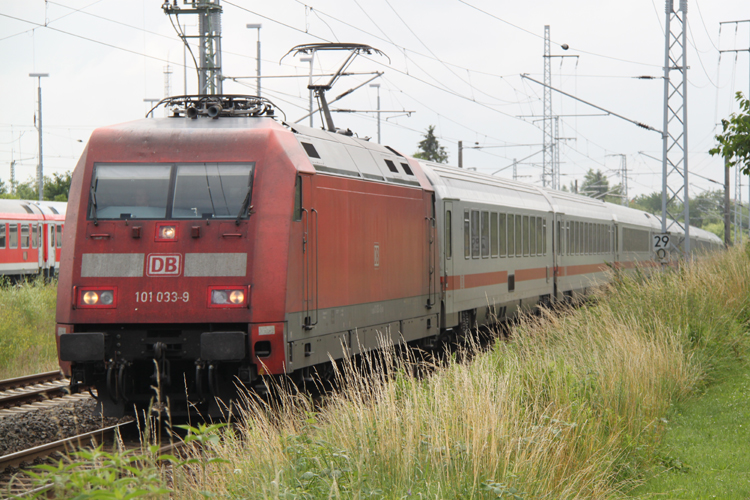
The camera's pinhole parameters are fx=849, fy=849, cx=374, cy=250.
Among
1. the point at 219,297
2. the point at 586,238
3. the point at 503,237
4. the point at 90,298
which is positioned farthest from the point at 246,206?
the point at 586,238

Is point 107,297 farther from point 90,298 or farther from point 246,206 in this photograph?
point 246,206

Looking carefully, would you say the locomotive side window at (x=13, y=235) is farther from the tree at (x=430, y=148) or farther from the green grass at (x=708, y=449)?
the tree at (x=430, y=148)

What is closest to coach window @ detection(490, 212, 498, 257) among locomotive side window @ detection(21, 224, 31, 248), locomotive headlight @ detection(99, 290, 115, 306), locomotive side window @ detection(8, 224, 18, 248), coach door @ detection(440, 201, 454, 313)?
coach door @ detection(440, 201, 454, 313)

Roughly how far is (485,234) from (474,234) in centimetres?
74

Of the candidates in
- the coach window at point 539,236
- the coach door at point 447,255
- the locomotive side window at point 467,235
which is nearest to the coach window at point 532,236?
the coach window at point 539,236

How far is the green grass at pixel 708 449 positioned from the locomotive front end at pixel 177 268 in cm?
380

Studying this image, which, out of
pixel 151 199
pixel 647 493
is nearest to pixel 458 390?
pixel 647 493

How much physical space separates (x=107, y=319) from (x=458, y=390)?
4.00 metres

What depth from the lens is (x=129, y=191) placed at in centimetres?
891

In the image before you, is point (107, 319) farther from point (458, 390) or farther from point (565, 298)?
point (565, 298)

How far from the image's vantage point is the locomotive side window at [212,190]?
28.7 ft

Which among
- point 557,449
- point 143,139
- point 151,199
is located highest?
point 143,139

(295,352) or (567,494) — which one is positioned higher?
(295,352)

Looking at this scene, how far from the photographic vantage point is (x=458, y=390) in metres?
6.38
